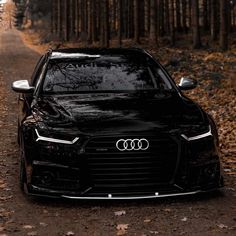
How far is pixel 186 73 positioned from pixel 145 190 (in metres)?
12.7

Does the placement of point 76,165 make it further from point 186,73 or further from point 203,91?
point 186,73

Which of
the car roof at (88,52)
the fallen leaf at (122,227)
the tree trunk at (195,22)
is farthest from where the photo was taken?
the tree trunk at (195,22)

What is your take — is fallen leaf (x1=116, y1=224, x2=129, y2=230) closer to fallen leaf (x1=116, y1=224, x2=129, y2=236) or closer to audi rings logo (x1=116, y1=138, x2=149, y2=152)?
fallen leaf (x1=116, y1=224, x2=129, y2=236)

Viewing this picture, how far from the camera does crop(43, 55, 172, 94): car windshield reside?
265 inches

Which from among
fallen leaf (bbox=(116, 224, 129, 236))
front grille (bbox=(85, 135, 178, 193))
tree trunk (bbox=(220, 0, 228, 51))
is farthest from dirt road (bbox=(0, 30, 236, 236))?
tree trunk (bbox=(220, 0, 228, 51))

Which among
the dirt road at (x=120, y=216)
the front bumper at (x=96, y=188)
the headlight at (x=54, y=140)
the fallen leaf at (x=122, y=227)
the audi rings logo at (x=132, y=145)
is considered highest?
the headlight at (x=54, y=140)

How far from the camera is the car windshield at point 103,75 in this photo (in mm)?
6730

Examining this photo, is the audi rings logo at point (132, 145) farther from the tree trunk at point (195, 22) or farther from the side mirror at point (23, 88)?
the tree trunk at point (195, 22)

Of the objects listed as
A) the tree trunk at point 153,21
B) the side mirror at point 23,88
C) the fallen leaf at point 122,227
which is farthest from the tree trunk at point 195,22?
the fallen leaf at point 122,227

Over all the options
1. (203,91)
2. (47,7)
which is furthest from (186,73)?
(47,7)

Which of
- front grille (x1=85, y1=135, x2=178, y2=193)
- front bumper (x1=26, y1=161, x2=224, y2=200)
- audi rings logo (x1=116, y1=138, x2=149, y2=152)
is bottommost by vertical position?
front bumper (x1=26, y1=161, x2=224, y2=200)

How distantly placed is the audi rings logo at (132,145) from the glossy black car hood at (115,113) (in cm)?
11

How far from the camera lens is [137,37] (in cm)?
3042

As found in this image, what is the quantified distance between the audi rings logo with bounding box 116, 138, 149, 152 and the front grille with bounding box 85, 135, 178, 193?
0.03m
